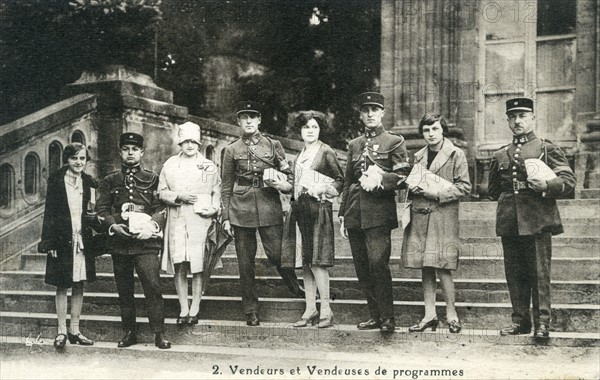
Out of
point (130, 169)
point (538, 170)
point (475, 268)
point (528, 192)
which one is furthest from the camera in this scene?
point (475, 268)

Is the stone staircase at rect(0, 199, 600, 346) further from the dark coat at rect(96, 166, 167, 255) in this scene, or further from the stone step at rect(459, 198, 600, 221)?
the dark coat at rect(96, 166, 167, 255)

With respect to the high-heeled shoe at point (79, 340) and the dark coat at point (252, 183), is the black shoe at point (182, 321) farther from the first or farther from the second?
the dark coat at point (252, 183)

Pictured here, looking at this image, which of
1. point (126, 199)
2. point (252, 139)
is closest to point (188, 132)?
point (252, 139)

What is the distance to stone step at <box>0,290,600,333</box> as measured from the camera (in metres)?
6.70

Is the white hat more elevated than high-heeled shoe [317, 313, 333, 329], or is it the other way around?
the white hat

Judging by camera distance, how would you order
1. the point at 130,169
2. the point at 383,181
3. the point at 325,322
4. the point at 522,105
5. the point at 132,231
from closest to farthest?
the point at 522,105 → the point at 383,181 → the point at 325,322 → the point at 132,231 → the point at 130,169

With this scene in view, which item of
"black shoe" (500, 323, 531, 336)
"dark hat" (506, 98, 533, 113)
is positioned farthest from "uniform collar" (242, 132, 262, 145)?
"black shoe" (500, 323, 531, 336)

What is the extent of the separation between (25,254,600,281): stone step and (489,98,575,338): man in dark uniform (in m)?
0.88

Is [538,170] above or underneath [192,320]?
above

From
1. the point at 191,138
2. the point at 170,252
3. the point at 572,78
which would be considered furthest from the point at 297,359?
the point at 572,78

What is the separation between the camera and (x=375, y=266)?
6.86 m

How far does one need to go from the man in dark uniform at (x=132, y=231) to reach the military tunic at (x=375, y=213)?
1.67m

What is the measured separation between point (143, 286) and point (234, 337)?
0.90 meters

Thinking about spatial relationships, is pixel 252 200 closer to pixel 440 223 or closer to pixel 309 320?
pixel 309 320
